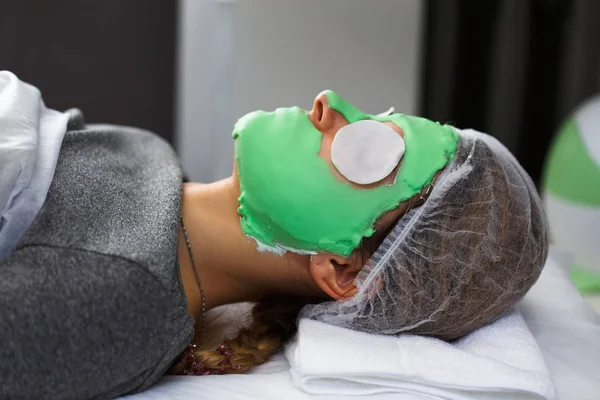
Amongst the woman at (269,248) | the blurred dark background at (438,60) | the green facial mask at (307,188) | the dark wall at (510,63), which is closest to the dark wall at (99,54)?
the blurred dark background at (438,60)

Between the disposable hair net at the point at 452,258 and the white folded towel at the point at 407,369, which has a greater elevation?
the disposable hair net at the point at 452,258

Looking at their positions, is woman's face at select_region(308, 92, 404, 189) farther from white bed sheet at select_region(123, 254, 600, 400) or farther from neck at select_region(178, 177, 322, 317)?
white bed sheet at select_region(123, 254, 600, 400)

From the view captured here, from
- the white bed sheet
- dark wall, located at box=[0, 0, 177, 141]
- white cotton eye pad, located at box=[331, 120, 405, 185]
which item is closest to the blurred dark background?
dark wall, located at box=[0, 0, 177, 141]

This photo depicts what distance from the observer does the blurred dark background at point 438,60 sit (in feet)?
8.28

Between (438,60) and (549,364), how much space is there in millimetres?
1845

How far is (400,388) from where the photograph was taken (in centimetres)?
105

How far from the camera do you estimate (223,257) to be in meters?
1.19

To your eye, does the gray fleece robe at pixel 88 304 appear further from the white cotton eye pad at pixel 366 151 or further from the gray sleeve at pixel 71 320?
the white cotton eye pad at pixel 366 151

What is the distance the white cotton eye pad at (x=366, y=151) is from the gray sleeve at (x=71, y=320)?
0.32 metres

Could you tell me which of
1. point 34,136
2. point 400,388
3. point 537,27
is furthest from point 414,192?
point 537,27

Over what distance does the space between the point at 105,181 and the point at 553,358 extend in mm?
752

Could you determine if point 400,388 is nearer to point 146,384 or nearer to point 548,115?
point 146,384

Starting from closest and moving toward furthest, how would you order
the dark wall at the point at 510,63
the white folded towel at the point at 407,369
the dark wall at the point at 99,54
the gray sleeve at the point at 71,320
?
the gray sleeve at the point at 71,320
the white folded towel at the point at 407,369
the dark wall at the point at 99,54
the dark wall at the point at 510,63

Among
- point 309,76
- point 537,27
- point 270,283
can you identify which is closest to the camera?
point 270,283
